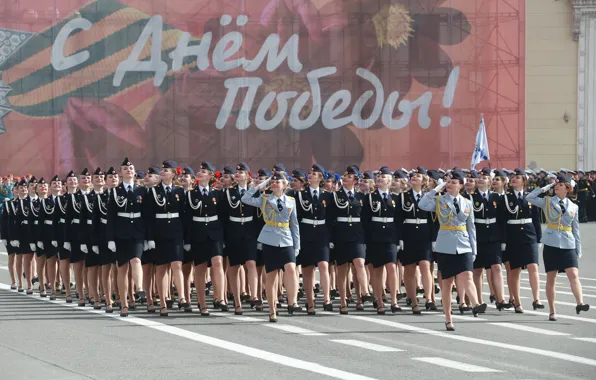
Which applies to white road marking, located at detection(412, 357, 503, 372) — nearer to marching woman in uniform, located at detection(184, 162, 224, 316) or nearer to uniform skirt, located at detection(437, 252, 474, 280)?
uniform skirt, located at detection(437, 252, 474, 280)

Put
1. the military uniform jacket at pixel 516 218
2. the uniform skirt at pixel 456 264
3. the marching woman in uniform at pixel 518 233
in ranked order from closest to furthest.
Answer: the uniform skirt at pixel 456 264, the marching woman in uniform at pixel 518 233, the military uniform jacket at pixel 516 218

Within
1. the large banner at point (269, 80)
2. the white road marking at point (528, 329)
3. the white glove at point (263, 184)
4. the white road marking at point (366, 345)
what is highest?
the large banner at point (269, 80)

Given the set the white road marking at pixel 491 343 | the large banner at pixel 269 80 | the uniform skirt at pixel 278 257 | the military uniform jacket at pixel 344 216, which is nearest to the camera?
the white road marking at pixel 491 343

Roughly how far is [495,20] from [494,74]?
1.92 metres

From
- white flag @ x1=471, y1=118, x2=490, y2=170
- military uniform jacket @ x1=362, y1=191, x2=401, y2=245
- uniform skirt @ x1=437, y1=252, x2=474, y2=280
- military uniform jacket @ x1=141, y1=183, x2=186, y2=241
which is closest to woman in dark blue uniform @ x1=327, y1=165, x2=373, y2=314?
military uniform jacket @ x1=362, y1=191, x2=401, y2=245

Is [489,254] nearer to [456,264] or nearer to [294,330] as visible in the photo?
[456,264]

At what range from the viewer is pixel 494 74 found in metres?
45.3

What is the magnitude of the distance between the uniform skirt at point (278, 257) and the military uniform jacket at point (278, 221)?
0.23 feet

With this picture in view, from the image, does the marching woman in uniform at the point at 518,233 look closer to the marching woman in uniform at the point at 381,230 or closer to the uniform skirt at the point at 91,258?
the marching woman in uniform at the point at 381,230

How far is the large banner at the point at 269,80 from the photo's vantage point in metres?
44.7

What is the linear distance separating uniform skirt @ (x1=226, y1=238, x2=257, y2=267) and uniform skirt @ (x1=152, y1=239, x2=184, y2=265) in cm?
71

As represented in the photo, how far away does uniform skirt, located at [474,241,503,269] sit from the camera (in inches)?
610

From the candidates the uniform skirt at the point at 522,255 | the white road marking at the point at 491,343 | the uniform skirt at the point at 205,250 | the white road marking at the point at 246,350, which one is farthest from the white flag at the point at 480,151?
the white road marking at the point at 246,350

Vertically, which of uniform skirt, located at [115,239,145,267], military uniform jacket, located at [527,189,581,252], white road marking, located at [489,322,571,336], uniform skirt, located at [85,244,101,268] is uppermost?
military uniform jacket, located at [527,189,581,252]
